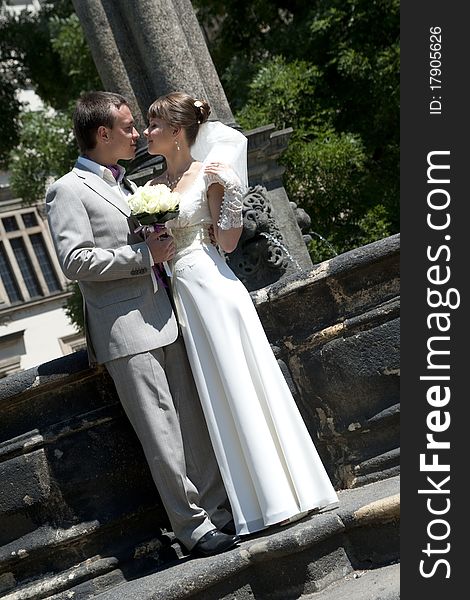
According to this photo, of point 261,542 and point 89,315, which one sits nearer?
point 261,542

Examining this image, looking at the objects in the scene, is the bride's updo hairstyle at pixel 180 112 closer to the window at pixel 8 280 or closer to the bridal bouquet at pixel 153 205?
the bridal bouquet at pixel 153 205

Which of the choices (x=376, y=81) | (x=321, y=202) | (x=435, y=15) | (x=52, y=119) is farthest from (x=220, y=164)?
(x=52, y=119)

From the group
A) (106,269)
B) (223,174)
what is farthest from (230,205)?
(106,269)

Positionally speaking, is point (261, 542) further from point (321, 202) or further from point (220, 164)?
point (321, 202)

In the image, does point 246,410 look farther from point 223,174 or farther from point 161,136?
point 161,136

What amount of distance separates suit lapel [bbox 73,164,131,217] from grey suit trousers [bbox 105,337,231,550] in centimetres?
63

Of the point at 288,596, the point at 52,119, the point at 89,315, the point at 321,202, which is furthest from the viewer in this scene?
the point at 52,119

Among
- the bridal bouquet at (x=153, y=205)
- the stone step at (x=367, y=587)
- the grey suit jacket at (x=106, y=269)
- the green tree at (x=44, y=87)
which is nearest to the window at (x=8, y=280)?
the green tree at (x=44, y=87)

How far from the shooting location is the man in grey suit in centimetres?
434

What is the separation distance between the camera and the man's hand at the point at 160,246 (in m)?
4.43

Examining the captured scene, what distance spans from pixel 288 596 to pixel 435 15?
2.59m

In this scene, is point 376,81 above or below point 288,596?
above

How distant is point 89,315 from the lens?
14.5 feet

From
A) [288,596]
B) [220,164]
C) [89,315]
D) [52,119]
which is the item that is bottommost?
[288,596]
